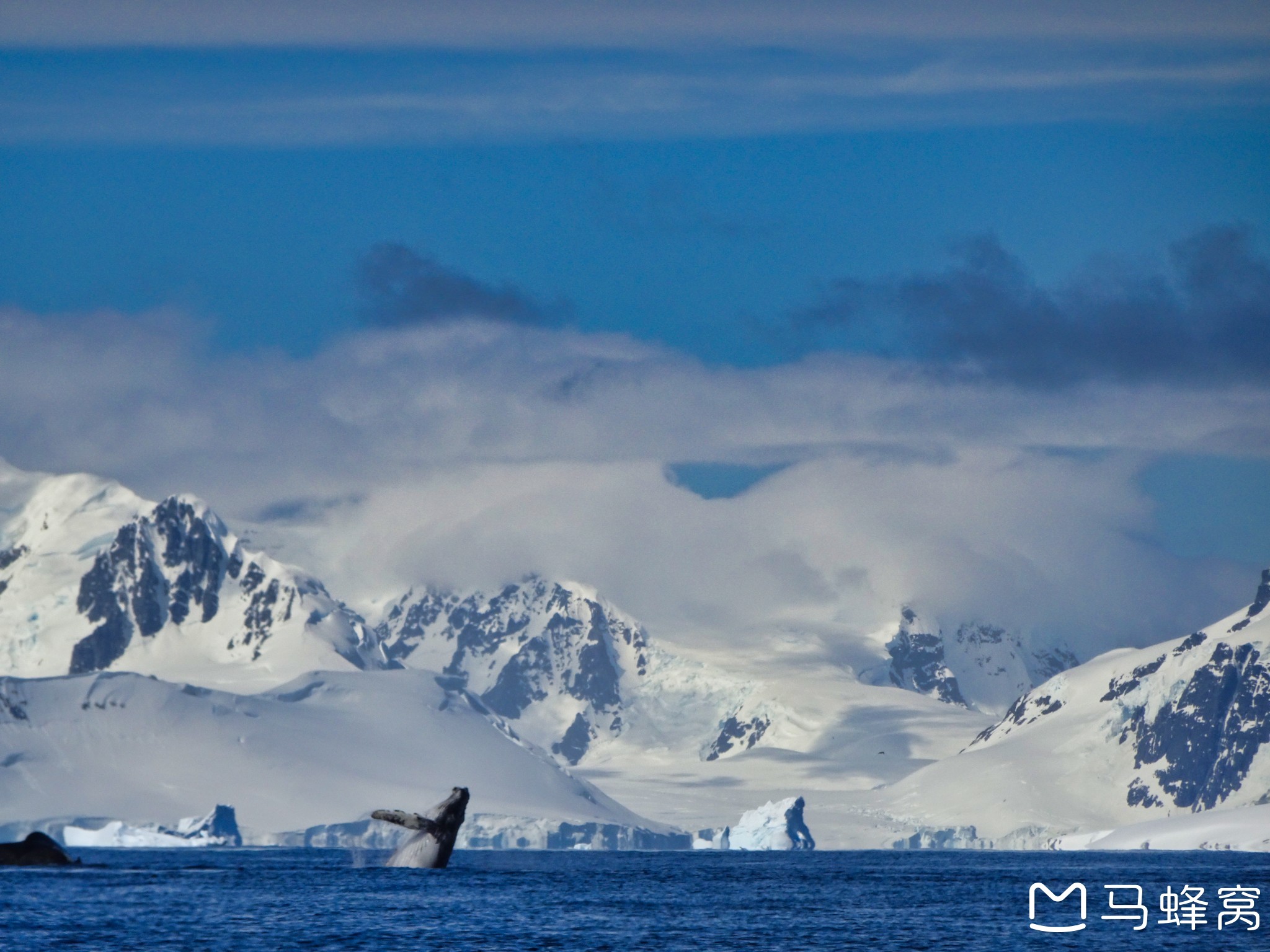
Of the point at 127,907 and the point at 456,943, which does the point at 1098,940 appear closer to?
the point at 456,943

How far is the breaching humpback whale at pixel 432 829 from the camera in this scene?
6427 inches

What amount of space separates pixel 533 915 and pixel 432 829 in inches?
1518

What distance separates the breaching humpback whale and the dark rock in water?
1253 inches

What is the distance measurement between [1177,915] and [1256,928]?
502 inches

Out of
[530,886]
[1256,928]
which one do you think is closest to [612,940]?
[1256,928]

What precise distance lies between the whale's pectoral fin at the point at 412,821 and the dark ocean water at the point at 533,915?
13.5 ft

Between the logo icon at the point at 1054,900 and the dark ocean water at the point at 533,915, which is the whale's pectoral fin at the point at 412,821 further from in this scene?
the logo icon at the point at 1054,900

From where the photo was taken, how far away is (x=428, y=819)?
16900cm

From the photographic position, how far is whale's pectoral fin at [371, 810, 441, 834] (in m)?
159

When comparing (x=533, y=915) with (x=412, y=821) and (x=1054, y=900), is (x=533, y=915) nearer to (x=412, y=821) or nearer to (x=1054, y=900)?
(x=412, y=821)

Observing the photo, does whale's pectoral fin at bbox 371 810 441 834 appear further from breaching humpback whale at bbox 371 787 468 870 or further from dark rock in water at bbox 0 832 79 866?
dark rock in water at bbox 0 832 79 866

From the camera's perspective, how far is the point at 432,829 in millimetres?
170000

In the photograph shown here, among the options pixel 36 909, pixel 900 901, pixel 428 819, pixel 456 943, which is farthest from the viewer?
pixel 428 819

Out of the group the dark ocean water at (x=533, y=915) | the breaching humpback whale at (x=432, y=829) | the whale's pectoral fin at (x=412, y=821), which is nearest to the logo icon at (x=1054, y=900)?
the dark ocean water at (x=533, y=915)
